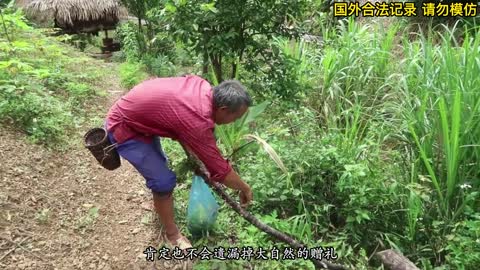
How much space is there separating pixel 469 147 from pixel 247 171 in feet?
5.51

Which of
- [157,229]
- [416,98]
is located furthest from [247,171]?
[416,98]

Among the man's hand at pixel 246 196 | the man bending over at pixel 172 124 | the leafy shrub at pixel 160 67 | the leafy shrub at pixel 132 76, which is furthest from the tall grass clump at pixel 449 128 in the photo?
the leafy shrub at pixel 160 67

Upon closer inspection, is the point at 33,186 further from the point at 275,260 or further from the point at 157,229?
the point at 275,260

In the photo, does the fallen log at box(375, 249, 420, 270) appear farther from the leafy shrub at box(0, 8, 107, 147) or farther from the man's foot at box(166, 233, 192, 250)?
the leafy shrub at box(0, 8, 107, 147)

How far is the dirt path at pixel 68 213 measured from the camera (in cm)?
288

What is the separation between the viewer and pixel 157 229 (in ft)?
10.4

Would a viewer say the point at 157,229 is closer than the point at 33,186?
Yes

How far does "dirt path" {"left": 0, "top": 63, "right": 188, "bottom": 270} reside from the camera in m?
2.88

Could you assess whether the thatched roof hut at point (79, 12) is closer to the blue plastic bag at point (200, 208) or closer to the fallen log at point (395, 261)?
the blue plastic bag at point (200, 208)

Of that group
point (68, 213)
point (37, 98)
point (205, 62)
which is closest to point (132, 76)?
point (37, 98)

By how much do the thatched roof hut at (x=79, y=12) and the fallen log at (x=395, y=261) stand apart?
11066 mm

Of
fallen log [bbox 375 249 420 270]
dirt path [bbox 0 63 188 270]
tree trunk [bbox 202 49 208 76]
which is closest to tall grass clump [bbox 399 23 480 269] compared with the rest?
fallen log [bbox 375 249 420 270]

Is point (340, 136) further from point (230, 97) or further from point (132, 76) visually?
point (132, 76)

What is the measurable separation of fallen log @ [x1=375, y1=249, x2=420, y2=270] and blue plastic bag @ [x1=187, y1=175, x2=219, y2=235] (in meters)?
1.13
